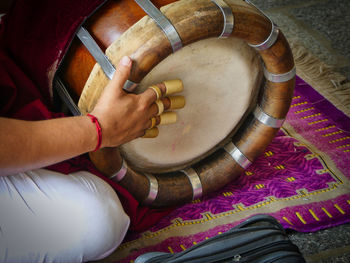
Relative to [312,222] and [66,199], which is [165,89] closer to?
[66,199]

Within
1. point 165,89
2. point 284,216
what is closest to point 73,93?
point 165,89

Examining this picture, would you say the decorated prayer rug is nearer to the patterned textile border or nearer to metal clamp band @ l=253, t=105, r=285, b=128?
the patterned textile border

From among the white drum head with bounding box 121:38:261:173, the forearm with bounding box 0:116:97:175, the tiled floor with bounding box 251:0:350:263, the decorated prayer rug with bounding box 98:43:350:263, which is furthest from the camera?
the tiled floor with bounding box 251:0:350:263

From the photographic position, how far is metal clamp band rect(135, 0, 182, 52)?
86 cm

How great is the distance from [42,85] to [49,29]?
0.45ft

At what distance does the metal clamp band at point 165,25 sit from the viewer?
2.81ft

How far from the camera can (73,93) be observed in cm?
98

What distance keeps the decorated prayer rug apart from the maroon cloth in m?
0.23

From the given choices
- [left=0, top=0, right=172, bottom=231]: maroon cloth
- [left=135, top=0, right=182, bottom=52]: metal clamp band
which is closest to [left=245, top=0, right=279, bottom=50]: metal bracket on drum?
[left=135, top=0, right=182, bottom=52]: metal clamp band

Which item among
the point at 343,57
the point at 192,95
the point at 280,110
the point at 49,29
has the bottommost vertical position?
the point at 343,57

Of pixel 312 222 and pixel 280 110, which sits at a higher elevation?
pixel 280 110

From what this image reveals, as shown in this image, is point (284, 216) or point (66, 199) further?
point (284, 216)

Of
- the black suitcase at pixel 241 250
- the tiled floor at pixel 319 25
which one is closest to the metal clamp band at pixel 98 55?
the black suitcase at pixel 241 250

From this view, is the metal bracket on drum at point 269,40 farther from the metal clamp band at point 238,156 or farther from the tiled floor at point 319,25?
the tiled floor at point 319,25
